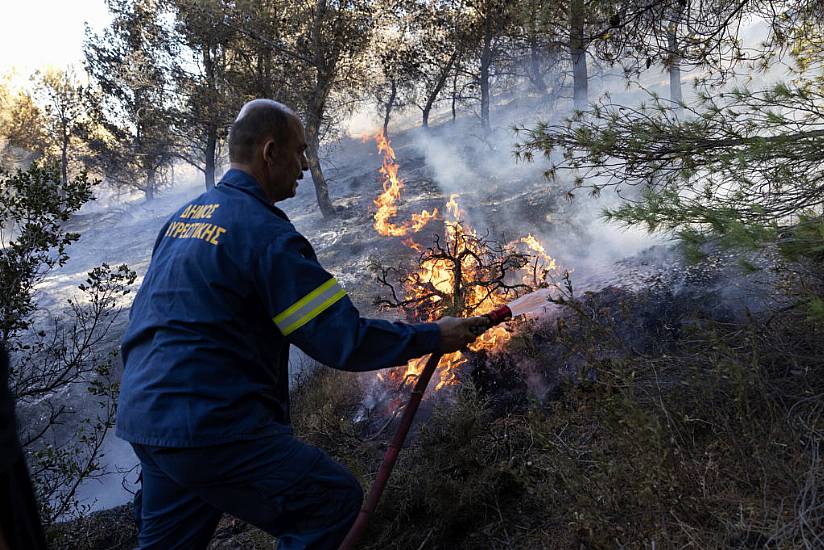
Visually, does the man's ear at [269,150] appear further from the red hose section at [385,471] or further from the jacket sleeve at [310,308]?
the red hose section at [385,471]

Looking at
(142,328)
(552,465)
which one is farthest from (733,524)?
(142,328)

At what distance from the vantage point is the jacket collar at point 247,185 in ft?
7.66

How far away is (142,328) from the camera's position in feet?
7.10

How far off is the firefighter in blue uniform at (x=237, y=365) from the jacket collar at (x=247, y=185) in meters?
0.06

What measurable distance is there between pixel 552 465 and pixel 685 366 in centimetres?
98

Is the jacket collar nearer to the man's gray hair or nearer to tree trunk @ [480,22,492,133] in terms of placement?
the man's gray hair

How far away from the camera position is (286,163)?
2.54 metres

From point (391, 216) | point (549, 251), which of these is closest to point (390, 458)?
point (549, 251)

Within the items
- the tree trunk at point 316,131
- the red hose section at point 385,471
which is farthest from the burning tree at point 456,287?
the tree trunk at point 316,131

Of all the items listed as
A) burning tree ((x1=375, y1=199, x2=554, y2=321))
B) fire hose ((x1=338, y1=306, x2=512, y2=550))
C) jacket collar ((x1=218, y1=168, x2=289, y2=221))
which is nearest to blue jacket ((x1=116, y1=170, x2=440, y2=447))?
jacket collar ((x1=218, y1=168, x2=289, y2=221))

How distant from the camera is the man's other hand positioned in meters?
2.36

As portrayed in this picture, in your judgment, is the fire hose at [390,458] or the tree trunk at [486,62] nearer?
the fire hose at [390,458]

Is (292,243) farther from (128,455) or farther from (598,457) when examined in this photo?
(128,455)

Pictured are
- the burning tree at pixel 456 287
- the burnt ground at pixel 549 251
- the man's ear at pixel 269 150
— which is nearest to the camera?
the man's ear at pixel 269 150
